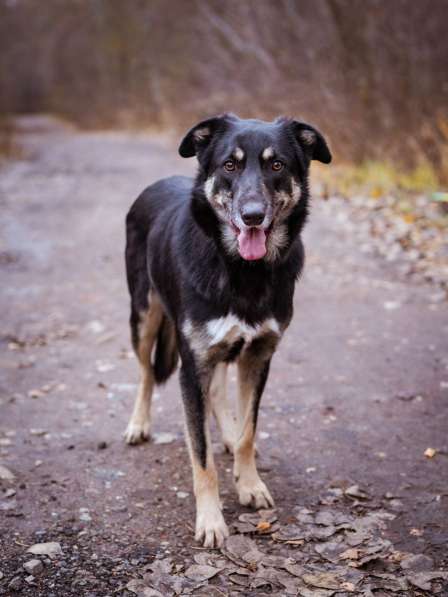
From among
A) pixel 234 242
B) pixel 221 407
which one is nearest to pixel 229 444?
pixel 221 407

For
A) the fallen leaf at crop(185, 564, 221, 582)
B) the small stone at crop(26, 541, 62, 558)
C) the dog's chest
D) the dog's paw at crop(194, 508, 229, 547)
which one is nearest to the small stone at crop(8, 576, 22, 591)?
the small stone at crop(26, 541, 62, 558)

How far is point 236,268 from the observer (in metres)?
3.23

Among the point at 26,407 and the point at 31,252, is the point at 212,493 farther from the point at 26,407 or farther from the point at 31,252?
the point at 31,252

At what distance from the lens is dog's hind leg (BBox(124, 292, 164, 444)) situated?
4043 millimetres

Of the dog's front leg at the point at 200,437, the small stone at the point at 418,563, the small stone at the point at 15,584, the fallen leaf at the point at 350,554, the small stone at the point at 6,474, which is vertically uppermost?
the dog's front leg at the point at 200,437

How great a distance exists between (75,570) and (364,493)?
4.94 ft

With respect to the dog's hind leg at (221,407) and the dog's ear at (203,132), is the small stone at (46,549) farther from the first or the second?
the dog's ear at (203,132)

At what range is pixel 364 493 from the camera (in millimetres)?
3465

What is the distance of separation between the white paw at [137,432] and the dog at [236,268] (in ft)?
2.41

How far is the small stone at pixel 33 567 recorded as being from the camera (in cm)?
278

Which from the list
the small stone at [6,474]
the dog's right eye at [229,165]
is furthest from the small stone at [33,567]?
the dog's right eye at [229,165]

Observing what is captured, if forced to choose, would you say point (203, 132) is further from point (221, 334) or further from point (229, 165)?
point (221, 334)

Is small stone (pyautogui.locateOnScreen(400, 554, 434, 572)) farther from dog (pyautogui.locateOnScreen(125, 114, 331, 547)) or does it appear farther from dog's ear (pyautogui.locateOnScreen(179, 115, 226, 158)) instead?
dog's ear (pyautogui.locateOnScreen(179, 115, 226, 158))

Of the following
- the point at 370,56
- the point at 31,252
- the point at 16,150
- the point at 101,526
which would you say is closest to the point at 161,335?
the point at 101,526
